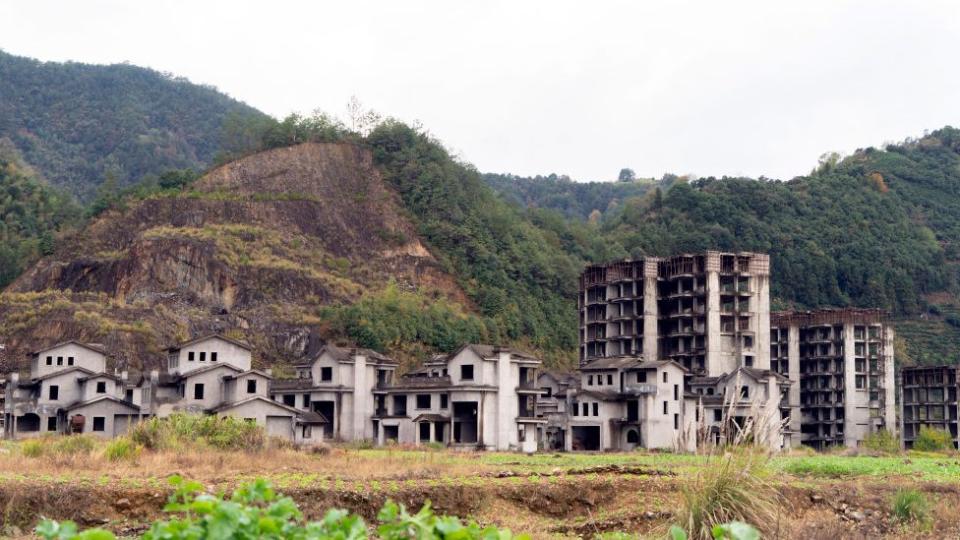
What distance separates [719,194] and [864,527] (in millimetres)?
120285

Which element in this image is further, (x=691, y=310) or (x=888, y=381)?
(x=888, y=381)

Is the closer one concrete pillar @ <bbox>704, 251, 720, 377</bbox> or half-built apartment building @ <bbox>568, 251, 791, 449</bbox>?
concrete pillar @ <bbox>704, 251, 720, 377</bbox>

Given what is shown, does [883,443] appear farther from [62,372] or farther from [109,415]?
[62,372]

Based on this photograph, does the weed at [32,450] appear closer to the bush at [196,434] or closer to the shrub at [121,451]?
the shrub at [121,451]

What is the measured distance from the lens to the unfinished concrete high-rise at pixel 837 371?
347ft

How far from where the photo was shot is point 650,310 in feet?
317

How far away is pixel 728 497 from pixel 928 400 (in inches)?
3587

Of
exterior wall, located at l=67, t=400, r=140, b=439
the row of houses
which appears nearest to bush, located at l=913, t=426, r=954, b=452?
the row of houses

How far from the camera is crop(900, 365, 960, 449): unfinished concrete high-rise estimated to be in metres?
103

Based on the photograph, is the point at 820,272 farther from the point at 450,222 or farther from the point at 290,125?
the point at 290,125

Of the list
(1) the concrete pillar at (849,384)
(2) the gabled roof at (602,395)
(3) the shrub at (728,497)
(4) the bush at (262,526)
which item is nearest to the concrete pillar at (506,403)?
(2) the gabled roof at (602,395)

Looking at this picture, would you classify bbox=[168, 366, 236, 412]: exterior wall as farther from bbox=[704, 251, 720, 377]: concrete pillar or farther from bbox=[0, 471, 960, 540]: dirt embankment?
bbox=[704, 251, 720, 377]: concrete pillar

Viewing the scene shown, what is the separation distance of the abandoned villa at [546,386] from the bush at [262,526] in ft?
134

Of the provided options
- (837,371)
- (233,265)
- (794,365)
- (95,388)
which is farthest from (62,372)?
(837,371)
